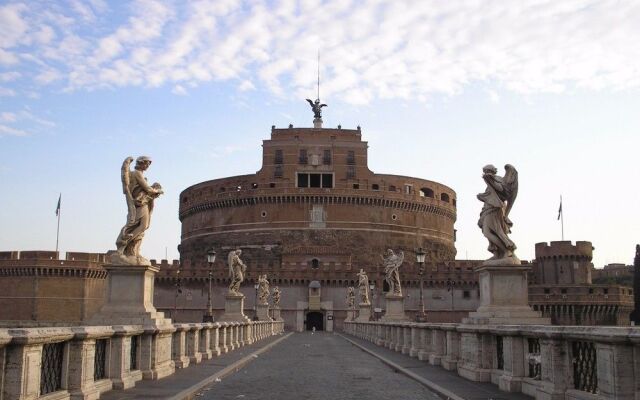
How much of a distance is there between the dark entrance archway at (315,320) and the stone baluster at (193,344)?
56103 millimetres

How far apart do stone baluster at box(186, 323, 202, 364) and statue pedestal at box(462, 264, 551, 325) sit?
19.9ft

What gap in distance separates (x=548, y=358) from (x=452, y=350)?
569 cm

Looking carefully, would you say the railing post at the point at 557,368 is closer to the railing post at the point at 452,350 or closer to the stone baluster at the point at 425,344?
the railing post at the point at 452,350

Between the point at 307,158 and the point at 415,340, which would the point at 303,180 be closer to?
the point at 307,158

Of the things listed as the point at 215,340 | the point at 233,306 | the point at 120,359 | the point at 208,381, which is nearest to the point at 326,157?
the point at 233,306

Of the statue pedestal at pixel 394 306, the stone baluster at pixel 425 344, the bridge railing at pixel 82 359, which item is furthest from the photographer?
the statue pedestal at pixel 394 306

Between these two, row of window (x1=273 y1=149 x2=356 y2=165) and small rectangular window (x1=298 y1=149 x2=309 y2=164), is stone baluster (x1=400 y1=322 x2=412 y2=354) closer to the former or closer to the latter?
small rectangular window (x1=298 y1=149 x2=309 y2=164)

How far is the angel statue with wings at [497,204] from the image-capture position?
494 inches

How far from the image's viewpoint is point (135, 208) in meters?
12.8

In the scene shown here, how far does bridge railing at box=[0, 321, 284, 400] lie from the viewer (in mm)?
6238

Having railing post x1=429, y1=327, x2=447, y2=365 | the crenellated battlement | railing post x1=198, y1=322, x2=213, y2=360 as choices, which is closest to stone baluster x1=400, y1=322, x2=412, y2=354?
railing post x1=429, y1=327, x2=447, y2=365

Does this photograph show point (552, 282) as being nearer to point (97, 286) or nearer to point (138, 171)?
point (97, 286)

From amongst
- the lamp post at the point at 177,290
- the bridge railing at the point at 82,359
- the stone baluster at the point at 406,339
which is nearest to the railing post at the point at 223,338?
the bridge railing at the point at 82,359

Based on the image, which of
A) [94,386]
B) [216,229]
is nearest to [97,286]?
[216,229]
